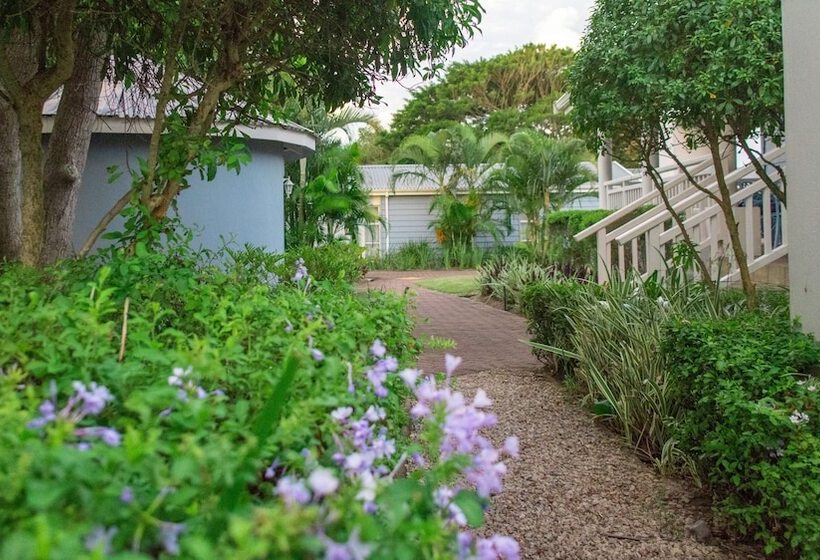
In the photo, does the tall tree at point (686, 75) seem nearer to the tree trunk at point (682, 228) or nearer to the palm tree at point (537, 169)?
the tree trunk at point (682, 228)

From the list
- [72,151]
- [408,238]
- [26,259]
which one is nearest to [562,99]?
[72,151]

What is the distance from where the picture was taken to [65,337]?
6.59ft

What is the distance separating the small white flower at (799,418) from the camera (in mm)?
3500

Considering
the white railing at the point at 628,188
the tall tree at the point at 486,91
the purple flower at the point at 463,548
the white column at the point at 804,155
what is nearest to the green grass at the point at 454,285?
the white railing at the point at 628,188

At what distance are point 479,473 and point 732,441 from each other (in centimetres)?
285

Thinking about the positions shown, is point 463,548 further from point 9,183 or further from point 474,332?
point 474,332

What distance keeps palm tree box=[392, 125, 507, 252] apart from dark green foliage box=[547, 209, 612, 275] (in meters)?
7.16

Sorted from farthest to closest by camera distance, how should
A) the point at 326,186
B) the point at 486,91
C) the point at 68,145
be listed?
the point at 486,91 → the point at 326,186 → the point at 68,145

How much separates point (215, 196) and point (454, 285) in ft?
31.7

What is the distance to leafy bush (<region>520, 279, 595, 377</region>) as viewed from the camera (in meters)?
7.13

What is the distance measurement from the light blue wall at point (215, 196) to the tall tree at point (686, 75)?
457 cm

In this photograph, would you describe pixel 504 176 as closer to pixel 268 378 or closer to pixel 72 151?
pixel 72 151

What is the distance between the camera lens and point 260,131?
1052cm

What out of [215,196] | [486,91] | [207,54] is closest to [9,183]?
[207,54]
